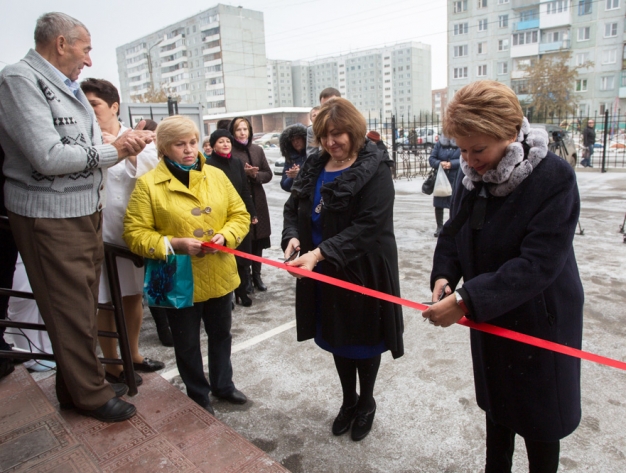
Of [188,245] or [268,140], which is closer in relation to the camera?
[188,245]

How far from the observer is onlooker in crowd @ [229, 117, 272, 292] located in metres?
5.09

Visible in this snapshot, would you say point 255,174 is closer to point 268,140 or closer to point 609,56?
point 268,140

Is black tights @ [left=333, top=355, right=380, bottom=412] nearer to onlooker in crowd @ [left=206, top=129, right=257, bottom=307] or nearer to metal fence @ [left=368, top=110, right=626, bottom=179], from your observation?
onlooker in crowd @ [left=206, top=129, right=257, bottom=307]

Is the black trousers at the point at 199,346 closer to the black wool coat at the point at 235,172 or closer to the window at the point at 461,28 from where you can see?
the black wool coat at the point at 235,172

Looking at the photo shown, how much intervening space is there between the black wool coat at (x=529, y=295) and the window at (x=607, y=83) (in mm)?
53711

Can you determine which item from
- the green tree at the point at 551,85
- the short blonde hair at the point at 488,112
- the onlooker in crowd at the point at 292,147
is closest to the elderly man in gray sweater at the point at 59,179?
the short blonde hair at the point at 488,112

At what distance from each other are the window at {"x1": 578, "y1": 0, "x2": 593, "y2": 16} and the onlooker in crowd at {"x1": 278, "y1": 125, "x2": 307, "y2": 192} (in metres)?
52.1

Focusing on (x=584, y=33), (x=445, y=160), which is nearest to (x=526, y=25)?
(x=584, y=33)

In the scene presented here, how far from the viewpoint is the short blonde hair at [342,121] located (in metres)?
2.52

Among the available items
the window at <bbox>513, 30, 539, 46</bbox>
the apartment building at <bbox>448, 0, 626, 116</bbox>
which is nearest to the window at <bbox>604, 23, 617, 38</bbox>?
the apartment building at <bbox>448, 0, 626, 116</bbox>

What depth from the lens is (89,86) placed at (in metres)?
3.09

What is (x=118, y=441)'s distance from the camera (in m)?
2.29

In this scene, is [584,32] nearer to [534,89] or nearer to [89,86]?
[534,89]

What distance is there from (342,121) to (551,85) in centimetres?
3622
